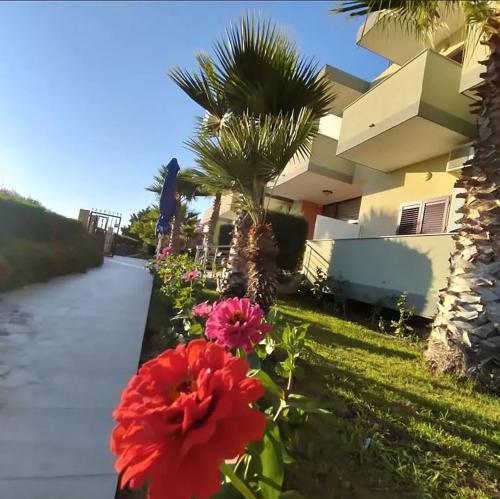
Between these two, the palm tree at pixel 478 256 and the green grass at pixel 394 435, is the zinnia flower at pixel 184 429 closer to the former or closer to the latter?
the green grass at pixel 394 435

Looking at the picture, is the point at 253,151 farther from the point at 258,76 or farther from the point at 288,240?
the point at 288,240

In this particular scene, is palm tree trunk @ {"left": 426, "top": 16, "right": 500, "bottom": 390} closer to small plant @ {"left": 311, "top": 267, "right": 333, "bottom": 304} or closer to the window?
the window

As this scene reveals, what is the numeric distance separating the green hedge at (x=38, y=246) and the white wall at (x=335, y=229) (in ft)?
24.4

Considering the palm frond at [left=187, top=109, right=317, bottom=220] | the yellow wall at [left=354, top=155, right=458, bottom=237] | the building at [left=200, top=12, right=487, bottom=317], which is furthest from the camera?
the yellow wall at [left=354, top=155, right=458, bottom=237]

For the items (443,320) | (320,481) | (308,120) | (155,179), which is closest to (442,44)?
(308,120)

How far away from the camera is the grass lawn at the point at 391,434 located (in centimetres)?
228

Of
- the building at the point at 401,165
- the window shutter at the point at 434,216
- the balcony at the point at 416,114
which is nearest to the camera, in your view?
the building at the point at 401,165

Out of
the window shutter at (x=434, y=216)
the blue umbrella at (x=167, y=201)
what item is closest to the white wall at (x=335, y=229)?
the window shutter at (x=434, y=216)

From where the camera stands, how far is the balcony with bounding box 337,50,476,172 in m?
8.04

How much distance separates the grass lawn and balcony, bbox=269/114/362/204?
8.17 metres

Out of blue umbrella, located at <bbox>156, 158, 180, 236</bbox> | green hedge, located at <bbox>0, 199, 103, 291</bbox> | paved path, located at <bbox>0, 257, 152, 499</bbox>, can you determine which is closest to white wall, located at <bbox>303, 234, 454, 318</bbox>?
paved path, located at <bbox>0, 257, 152, 499</bbox>

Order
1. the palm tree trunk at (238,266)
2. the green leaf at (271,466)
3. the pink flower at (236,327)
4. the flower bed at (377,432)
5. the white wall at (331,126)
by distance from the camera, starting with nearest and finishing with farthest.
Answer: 1. the green leaf at (271,466)
2. the pink flower at (236,327)
3. the flower bed at (377,432)
4. the palm tree trunk at (238,266)
5. the white wall at (331,126)

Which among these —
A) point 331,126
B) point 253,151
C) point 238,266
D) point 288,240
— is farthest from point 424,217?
point 331,126

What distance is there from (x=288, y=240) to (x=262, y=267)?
7.69 m
